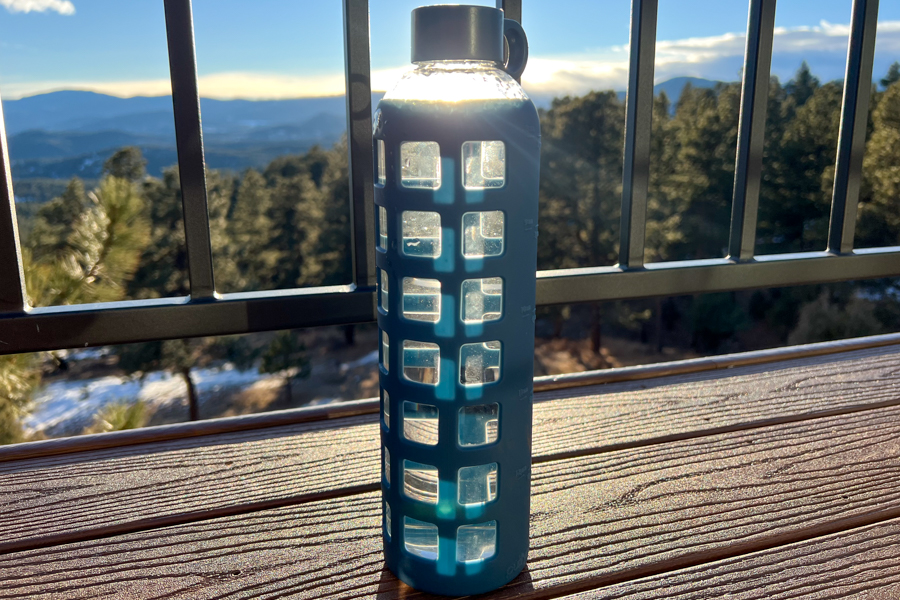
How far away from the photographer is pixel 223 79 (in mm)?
26906

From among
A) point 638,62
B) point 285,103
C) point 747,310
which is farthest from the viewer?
point 285,103

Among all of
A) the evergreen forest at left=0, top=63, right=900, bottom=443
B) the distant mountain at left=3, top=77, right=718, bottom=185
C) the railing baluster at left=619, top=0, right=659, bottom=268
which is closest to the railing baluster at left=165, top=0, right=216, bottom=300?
the railing baluster at left=619, top=0, right=659, bottom=268

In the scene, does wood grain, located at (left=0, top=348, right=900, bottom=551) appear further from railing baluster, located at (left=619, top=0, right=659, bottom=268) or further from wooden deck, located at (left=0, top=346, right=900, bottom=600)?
railing baluster, located at (left=619, top=0, right=659, bottom=268)

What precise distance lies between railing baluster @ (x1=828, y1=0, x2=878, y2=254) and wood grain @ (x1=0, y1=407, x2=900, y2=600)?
22.6 inches

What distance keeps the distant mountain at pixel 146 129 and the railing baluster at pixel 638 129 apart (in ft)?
48.2

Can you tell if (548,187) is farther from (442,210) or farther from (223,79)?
(223,79)

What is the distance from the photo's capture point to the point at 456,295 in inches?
16.2

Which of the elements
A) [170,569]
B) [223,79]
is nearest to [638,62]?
[170,569]

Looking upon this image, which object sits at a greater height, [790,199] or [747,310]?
[790,199]

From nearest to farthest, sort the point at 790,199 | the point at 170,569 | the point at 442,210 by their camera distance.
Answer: the point at 442,210 → the point at 170,569 → the point at 790,199

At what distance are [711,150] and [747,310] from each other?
382cm

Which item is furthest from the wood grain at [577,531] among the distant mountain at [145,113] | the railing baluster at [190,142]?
the distant mountain at [145,113]

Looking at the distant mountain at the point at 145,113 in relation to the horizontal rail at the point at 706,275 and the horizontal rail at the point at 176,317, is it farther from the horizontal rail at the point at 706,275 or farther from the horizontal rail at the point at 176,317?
the horizontal rail at the point at 176,317

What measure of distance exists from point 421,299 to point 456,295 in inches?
1.1
